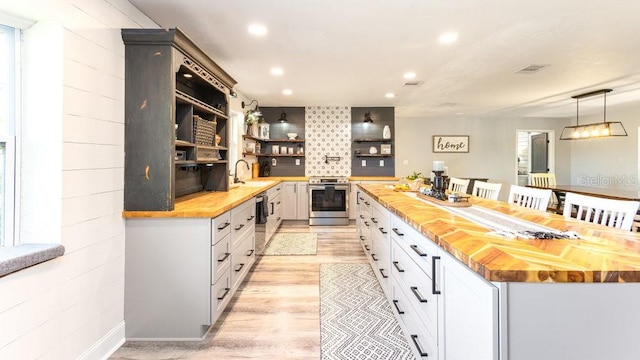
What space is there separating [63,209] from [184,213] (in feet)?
1.99

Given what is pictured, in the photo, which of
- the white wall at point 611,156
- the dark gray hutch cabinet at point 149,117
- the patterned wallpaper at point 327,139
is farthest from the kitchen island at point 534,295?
the white wall at point 611,156

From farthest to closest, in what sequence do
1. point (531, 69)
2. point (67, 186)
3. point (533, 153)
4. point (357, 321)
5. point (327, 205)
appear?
point (533, 153) → point (327, 205) → point (531, 69) → point (357, 321) → point (67, 186)

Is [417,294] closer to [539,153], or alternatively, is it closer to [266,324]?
[266,324]

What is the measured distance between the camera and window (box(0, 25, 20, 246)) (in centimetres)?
150

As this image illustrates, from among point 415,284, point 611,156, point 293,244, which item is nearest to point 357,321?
point 415,284

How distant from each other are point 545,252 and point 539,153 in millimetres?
9076

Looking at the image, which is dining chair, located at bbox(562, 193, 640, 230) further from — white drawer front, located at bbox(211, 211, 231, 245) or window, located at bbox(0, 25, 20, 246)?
window, located at bbox(0, 25, 20, 246)

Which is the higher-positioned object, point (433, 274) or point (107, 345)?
point (433, 274)

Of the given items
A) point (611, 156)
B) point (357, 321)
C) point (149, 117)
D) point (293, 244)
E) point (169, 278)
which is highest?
point (611, 156)

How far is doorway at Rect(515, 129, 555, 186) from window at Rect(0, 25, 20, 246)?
9.30 meters

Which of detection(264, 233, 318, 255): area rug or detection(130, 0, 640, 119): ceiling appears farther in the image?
detection(264, 233, 318, 255): area rug

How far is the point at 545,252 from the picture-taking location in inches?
41.4

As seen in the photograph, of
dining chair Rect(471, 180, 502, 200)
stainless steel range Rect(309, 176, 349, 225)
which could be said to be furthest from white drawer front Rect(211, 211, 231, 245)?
stainless steel range Rect(309, 176, 349, 225)

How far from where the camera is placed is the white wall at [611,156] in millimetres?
6316
